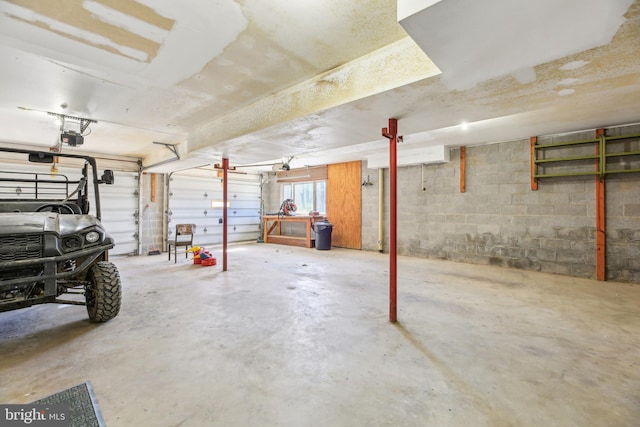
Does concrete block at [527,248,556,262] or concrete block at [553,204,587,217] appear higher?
concrete block at [553,204,587,217]

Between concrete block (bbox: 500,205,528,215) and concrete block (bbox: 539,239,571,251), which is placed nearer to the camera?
concrete block (bbox: 539,239,571,251)

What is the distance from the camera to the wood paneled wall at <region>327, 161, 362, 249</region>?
751 cm

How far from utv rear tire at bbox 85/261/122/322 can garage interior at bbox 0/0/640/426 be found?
0.16 metres

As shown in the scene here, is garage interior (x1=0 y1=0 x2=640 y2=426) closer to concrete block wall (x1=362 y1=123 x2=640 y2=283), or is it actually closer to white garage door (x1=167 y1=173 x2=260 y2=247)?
concrete block wall (x1=362 y1=123 x2=640 y2=283)

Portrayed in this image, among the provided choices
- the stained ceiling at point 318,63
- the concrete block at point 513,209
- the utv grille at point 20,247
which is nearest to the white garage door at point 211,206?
the stained ceiling at point 318,63

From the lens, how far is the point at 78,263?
2.63 m

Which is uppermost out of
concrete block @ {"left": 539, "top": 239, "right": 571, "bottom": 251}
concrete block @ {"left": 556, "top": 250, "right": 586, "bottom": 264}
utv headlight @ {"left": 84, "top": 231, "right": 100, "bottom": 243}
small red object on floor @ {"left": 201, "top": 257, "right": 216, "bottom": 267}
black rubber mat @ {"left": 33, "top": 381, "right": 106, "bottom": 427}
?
utv headlight @ {"left": 84, "top": 231, "right": 100, "bottom": 243}

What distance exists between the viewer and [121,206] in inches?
261

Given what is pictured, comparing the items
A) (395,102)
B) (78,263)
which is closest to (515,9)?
(395,102)

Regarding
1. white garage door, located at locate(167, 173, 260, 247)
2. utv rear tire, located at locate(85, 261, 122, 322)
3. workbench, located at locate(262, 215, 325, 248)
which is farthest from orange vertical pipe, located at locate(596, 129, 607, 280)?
white garage door, located at locate(167, 173, 260, 247)

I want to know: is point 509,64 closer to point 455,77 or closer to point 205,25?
point 455,77

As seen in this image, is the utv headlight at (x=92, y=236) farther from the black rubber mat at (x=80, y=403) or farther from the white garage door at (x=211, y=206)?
the white garage door at (x=211, y=206)

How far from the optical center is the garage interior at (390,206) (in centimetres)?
160

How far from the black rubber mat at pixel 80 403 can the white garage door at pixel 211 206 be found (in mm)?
6227
